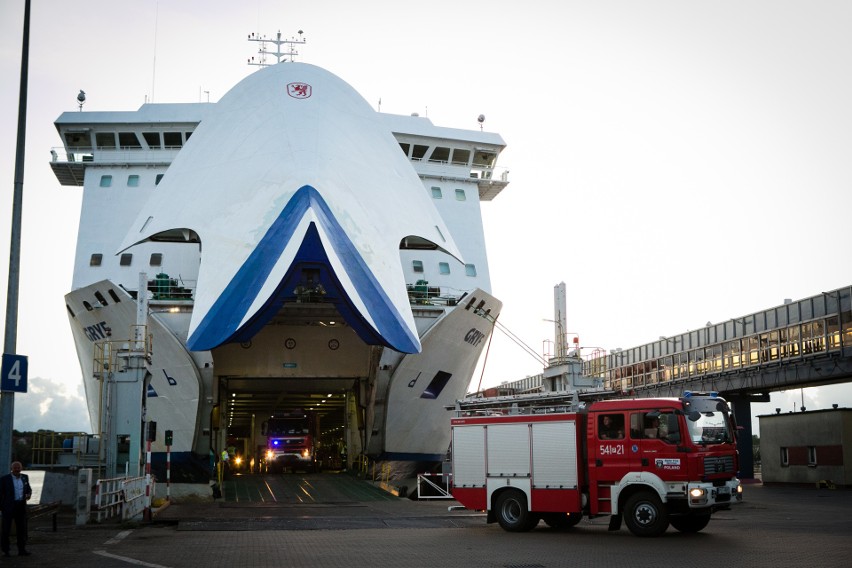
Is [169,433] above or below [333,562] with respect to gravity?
above

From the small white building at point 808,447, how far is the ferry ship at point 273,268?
11.4 meters

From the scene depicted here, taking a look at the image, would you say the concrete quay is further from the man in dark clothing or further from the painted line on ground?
the man in dark clothing

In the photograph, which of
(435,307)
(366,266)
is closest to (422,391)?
(435,307)

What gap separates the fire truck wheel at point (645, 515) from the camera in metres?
13.8

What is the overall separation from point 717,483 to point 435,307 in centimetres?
1470

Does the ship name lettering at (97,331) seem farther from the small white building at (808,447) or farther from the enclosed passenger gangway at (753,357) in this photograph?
the small white building at (808,447)

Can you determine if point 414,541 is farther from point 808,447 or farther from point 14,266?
point 808,447

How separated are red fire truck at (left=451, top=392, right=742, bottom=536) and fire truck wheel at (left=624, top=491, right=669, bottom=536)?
16 millimetres

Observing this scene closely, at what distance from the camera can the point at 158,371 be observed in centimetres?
2431

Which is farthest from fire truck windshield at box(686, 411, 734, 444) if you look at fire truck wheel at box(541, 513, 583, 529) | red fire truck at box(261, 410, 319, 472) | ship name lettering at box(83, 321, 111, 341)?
red fire truck at box(261, 410, 319, 472)

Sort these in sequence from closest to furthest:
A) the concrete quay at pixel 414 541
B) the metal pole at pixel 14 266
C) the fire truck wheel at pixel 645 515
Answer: the concrete quay at pixel 414 541 → the metal pole at pixel 14 266 → the fire truck wheel at pixel 645 515

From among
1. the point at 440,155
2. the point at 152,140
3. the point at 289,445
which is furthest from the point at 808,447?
the point at 152,140

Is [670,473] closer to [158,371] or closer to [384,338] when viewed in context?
[384,338]

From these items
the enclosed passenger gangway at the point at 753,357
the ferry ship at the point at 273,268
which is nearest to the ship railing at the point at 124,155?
the ferry ship at the point at 273,268
